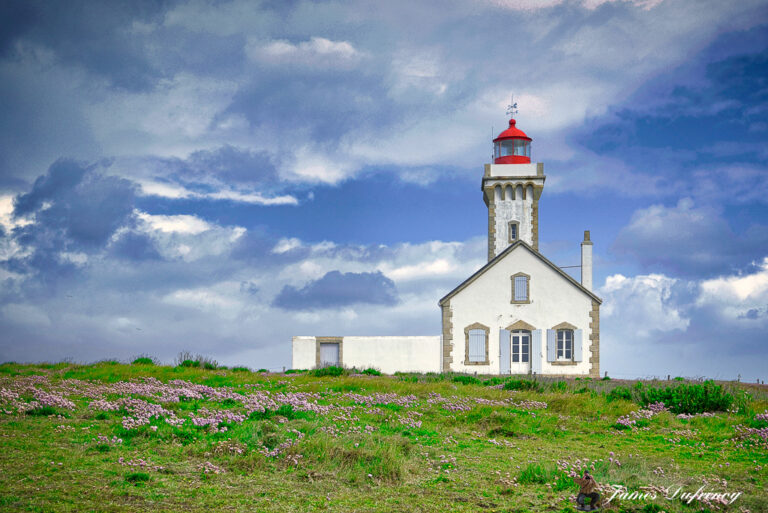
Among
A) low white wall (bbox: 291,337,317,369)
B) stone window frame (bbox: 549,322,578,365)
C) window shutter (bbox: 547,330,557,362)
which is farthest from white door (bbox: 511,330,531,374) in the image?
low white wall (bbox: 291,337,317,369)

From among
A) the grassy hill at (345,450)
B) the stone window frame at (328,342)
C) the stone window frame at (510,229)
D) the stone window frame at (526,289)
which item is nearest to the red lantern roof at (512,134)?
the stone window frame at (510,229)

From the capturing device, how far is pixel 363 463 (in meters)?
9.57

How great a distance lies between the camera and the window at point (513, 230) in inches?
1540

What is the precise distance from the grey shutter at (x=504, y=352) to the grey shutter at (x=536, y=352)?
1286mm

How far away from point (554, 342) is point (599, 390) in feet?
34.0

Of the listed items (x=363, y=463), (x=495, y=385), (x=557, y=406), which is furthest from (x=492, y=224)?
(x=363, y=463)

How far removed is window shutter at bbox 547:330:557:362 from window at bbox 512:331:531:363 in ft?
3.37

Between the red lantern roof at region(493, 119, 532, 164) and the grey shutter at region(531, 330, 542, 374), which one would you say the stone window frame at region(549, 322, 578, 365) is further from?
the red lantern roof at region(493, 119, 532, 164)

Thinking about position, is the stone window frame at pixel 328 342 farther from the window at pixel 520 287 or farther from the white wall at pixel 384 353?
the window at pixel 520 287

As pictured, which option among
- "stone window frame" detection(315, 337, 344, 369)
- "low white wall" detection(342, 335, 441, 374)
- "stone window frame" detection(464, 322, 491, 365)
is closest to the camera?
"stone window frame" detection(464, 322, 491, 365)

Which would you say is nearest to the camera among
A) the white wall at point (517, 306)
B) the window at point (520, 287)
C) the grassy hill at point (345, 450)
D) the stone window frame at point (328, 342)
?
the grassy hill at point (345, 450)

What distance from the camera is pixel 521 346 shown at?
32781 mm

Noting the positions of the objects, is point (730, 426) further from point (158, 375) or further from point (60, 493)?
point (158, 375)

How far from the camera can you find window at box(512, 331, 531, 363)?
3266cm
